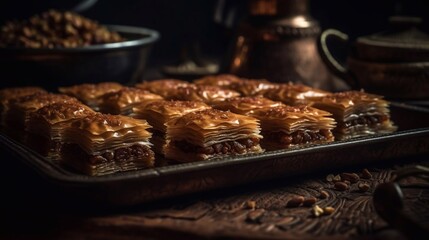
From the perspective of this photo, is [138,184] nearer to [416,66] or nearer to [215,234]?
[215,234]

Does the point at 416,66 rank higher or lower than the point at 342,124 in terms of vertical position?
higher

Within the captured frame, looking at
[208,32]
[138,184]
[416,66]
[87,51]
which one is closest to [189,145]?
[138,184]

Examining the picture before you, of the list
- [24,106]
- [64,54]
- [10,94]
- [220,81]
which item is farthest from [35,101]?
[220,81]

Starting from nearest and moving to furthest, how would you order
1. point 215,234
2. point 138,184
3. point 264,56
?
point 215,234, point 138,184, point 264,56

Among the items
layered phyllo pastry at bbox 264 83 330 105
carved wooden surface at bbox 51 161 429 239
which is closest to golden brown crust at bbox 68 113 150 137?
carved wooden surface at bbox 51 161 429 239

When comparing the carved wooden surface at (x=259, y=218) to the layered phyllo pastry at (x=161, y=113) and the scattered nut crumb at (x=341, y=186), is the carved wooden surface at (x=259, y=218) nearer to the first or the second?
the scattered nut crumb at (x=341, y=186)

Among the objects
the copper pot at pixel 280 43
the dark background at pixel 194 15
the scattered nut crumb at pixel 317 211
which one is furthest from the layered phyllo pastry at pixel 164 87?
the scattered nut crumb at pixel 317 211
